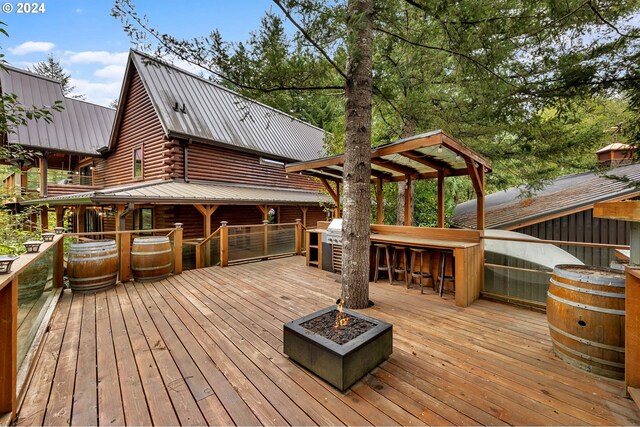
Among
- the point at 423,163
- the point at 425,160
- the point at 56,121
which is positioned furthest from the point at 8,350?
the point at 56,121

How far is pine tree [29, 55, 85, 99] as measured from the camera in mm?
26688

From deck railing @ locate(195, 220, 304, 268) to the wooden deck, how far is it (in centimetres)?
277

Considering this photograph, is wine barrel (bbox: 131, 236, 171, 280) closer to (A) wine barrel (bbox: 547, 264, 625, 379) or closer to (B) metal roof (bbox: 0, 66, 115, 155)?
(A) wine barrel (bbox: 547, 264, 625, 379)

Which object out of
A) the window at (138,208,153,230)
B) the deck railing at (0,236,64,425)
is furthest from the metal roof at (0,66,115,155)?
the deck railing at (0,236,64,425)

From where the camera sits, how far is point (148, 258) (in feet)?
16.5

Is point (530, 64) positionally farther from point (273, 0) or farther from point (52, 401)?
point (52, 401)

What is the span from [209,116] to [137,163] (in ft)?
11.9

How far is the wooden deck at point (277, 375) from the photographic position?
1828 millimetres

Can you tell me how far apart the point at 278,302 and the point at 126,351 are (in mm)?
1963

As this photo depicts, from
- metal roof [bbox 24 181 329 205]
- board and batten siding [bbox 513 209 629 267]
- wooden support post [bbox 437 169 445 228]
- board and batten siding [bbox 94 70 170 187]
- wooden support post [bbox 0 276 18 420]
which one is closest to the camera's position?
wooden support post [bbox 0 276 18 420]

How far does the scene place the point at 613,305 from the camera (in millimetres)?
2107

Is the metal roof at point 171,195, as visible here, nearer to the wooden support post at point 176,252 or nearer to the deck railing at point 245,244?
the deck railing at point 245,244

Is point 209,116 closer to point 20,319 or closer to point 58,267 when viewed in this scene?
point 58,267

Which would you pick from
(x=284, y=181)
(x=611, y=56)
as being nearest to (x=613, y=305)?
(x=611, y=56)
